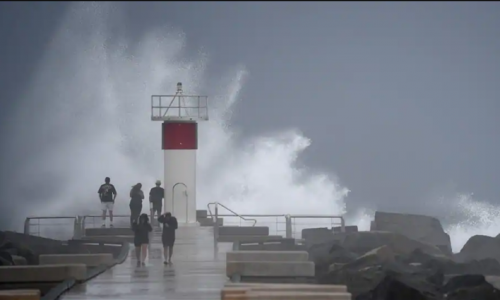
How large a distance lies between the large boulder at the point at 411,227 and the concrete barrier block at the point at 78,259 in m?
12.0

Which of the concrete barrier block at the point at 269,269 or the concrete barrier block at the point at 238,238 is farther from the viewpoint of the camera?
the concrete barrier block at the point at 238,238

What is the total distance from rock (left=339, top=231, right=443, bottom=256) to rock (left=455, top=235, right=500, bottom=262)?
201 cm

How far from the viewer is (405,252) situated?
2678cm

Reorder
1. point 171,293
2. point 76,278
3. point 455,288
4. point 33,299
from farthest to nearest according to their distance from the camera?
1. point 455,288
2. point 76,278
3. point 171,293
4. point 33,299

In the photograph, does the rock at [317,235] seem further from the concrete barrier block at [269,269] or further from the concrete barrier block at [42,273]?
the concrete barrier block at [42,273]

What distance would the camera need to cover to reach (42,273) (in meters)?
19.3

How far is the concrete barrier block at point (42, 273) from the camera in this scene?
19.2 m

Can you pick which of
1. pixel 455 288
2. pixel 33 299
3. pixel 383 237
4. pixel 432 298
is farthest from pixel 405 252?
pixel 33 299

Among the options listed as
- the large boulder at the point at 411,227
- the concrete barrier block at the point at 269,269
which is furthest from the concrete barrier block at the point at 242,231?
the concrete barrier block at the point at 269,269

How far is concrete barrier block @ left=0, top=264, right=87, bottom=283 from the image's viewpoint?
19234 millimetres

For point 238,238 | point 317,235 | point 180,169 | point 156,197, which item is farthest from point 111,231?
point 317,235

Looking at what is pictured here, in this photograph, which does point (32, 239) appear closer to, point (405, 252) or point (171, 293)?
point (405, 252)

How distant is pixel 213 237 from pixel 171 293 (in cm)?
860

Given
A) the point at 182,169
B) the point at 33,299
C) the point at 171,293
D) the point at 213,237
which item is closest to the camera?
the point at 33,299
